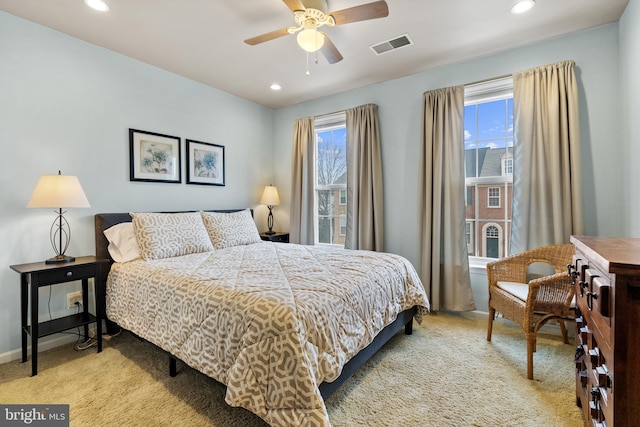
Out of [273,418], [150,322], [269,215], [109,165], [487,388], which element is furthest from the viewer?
[269,215]

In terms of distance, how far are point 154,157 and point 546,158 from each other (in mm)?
3917

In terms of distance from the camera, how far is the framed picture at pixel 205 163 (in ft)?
11.3

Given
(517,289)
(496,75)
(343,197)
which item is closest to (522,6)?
(496,75)

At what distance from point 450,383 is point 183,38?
11.5 ft

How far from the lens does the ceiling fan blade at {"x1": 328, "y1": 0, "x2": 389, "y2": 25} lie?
1.74 metres

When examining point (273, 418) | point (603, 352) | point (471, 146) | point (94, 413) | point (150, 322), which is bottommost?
point (94, 413)

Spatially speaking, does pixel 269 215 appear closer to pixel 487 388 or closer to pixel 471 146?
pixel 471 146

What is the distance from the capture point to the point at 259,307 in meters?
1.38

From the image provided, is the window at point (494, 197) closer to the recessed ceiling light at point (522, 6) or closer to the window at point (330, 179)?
the recessed ceiling light at point (522, 6)

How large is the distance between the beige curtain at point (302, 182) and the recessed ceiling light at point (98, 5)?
2443 millimetres

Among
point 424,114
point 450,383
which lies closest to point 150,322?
point 450,383

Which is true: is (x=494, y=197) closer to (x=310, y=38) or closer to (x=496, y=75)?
(x=496, y=75)

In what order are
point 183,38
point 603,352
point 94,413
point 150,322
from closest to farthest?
Answer: point 603,352 < point 94,413 < point 150,322 < point 183,38

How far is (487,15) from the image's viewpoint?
227cm
